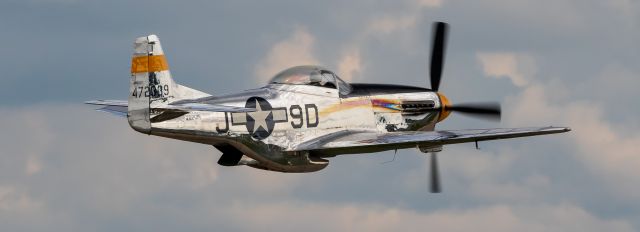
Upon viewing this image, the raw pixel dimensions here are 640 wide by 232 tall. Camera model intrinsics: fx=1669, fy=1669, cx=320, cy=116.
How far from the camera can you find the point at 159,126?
107 ft

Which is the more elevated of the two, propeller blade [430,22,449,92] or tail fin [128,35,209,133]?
propeller blade [430,22,449,92]

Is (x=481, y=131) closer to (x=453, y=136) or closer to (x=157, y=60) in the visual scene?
(x=453, y=136)

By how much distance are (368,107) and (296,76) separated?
199 centimetres

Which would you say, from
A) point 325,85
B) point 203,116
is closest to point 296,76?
point 325,85

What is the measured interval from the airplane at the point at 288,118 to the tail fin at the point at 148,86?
0.02m

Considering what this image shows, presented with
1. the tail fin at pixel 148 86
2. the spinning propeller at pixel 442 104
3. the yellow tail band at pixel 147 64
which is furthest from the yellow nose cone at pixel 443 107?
the yellow tail band at pixel 147 64

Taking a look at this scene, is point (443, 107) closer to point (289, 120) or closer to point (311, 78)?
point (311, 78)

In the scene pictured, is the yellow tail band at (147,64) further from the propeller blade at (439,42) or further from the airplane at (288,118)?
the propeller blade at (439,42)

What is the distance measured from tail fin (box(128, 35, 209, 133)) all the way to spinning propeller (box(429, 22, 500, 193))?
6.23m

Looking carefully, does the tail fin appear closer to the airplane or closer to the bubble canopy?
the airplane

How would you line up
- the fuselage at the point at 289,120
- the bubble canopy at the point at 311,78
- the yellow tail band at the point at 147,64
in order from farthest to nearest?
the bubble canopy at the point at 311,78 → the fuselage at the point at 289,120 → the yellow tail band at the point at 147,64

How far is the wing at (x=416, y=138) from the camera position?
33594mm

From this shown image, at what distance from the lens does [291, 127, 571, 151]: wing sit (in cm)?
3359

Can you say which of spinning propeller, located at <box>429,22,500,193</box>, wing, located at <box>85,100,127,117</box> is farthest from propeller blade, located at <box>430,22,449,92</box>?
wing, located at <box>85,100,127,117</box>
